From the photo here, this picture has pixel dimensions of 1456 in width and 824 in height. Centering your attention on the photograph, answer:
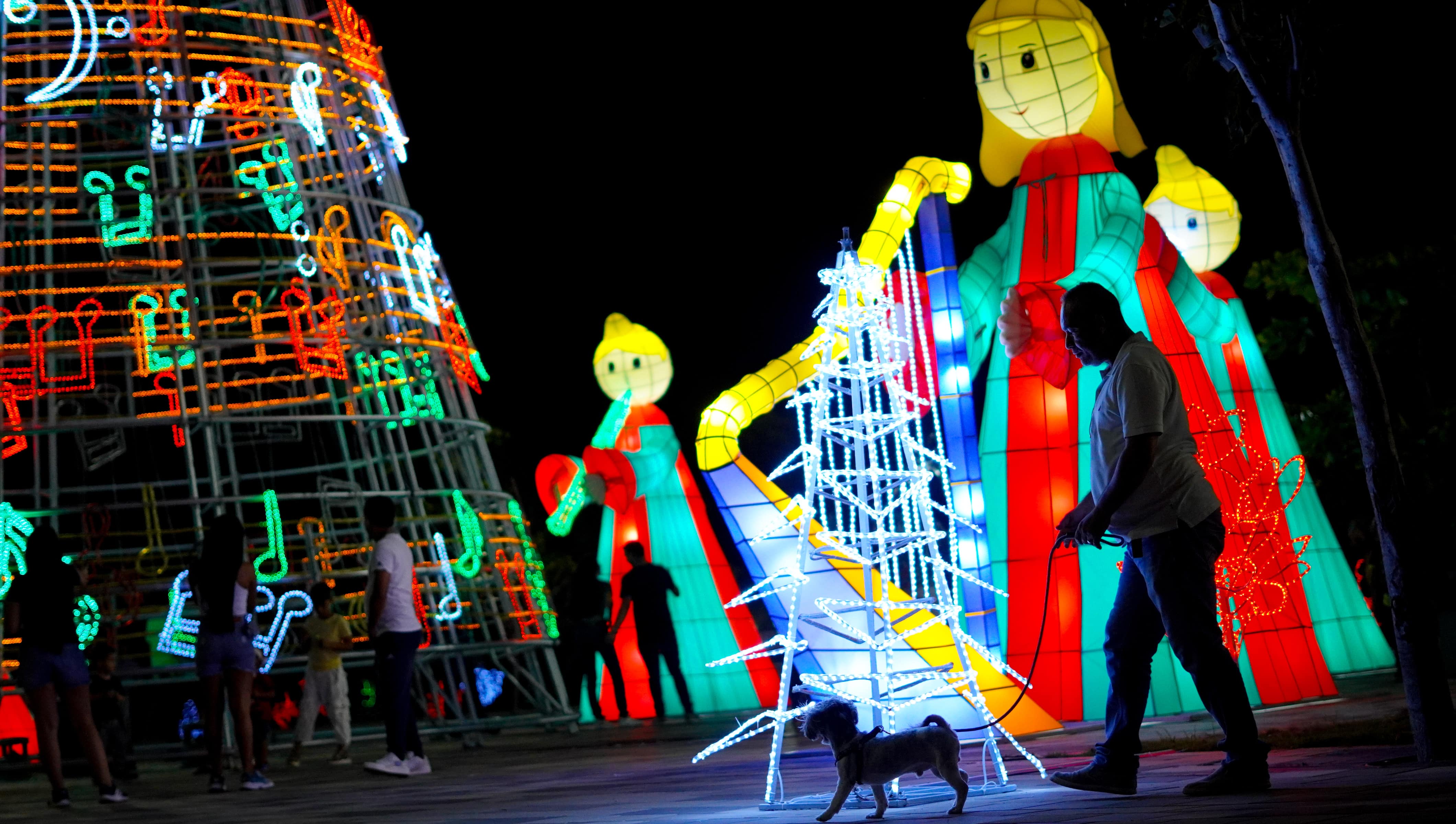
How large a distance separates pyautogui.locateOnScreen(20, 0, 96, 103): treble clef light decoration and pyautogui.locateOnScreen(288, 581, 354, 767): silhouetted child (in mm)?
4412

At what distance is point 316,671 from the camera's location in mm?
11914

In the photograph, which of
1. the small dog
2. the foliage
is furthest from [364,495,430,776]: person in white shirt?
the foliage

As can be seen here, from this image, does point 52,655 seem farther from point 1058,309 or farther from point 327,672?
point 1058,309

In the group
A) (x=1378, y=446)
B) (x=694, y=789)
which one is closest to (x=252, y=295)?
(x=694, y=789)

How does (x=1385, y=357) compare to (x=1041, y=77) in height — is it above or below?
below

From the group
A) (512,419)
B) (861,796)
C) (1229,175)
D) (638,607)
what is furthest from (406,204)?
(512,419)

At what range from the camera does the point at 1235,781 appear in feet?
17.4

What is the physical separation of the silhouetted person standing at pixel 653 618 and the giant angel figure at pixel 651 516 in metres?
0.50

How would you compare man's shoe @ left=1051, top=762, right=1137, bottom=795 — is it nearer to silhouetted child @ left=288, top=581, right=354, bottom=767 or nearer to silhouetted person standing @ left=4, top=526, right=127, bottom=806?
silhouetted person standing @ left=4, top=526, right=127, bottom=806

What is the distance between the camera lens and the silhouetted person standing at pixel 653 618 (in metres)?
15.2

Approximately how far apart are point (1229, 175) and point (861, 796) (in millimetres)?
16423

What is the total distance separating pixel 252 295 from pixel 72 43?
8.23ft

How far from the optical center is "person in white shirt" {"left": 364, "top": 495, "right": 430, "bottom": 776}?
9273 millimetres

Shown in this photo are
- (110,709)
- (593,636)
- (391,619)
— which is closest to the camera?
(391,619)
